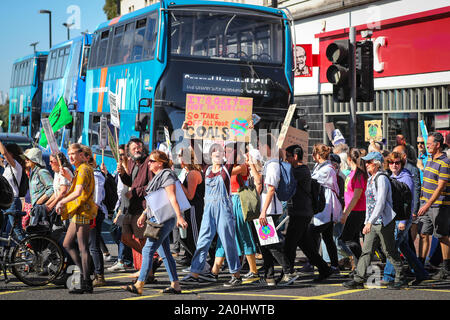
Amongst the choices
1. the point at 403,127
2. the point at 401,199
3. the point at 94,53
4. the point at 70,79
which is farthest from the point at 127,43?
the point at 401,199

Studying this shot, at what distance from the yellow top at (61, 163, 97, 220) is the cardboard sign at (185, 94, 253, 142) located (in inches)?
214

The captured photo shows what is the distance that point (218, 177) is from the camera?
868cm

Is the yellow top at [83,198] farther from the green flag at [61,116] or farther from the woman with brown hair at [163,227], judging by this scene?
the green flag at [61,116]

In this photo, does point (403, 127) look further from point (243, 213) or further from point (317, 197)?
point (243, 213)

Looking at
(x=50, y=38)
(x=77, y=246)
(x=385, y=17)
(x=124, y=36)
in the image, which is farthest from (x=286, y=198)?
(x=50, y=38)

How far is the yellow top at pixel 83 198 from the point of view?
314 inches

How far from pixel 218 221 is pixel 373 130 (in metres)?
10.6

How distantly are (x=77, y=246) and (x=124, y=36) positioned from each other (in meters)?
8.28

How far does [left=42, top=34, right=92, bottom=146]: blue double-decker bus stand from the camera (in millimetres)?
20108

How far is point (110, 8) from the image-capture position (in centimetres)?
4928

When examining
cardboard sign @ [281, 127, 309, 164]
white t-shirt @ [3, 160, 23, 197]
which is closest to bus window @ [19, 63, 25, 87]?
white t-shirt @ [3, 160, 23, 197]

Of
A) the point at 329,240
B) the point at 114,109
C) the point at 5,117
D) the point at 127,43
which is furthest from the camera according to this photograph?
the point at 5,117

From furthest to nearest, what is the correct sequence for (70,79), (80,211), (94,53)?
(70,79) → (94,53) → (80,211)
